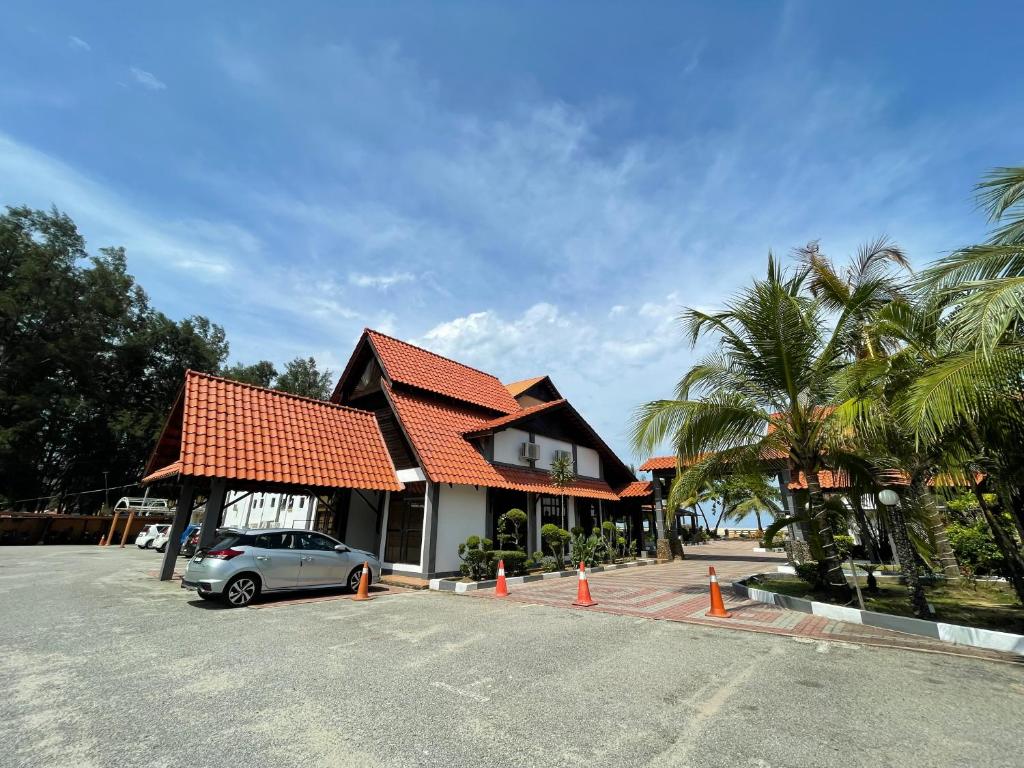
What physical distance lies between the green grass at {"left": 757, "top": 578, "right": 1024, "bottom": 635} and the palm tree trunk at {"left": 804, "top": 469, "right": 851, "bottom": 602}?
1.17 feet

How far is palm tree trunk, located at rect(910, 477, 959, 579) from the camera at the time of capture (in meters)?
9.18

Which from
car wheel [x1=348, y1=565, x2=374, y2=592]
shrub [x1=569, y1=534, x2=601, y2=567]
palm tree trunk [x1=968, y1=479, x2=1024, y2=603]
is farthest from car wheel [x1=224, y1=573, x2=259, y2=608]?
palm tree trunk [x1=968, y1=479, x2=1024, y2=603]

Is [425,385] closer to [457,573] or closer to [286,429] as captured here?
[286,429]

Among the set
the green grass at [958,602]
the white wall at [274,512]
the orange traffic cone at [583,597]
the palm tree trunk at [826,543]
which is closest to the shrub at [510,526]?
the orange traffic cone at [583,597]

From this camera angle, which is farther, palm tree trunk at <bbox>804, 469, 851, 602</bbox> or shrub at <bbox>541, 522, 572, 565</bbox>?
shrub at <bbox>541, 522, 572, 565</bbox>

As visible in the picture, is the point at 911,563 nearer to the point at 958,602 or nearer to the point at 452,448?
the point at 958,602

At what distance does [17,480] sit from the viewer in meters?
32.7

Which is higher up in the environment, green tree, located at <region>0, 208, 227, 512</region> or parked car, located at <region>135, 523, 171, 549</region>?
green tree, located at <region>0, 208, 227, 512</region>

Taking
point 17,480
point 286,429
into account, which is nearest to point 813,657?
point 286,429

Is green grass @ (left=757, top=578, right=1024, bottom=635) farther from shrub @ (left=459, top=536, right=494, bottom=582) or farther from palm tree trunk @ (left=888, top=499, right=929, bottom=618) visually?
shrub @ (left=459, top=536, right=494, bottom=582)

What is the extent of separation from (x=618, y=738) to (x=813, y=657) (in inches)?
150

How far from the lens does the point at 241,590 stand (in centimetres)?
905

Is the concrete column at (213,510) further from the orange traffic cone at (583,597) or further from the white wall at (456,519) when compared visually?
the orange traffic cone at (583,597)

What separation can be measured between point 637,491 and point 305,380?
46190mm
